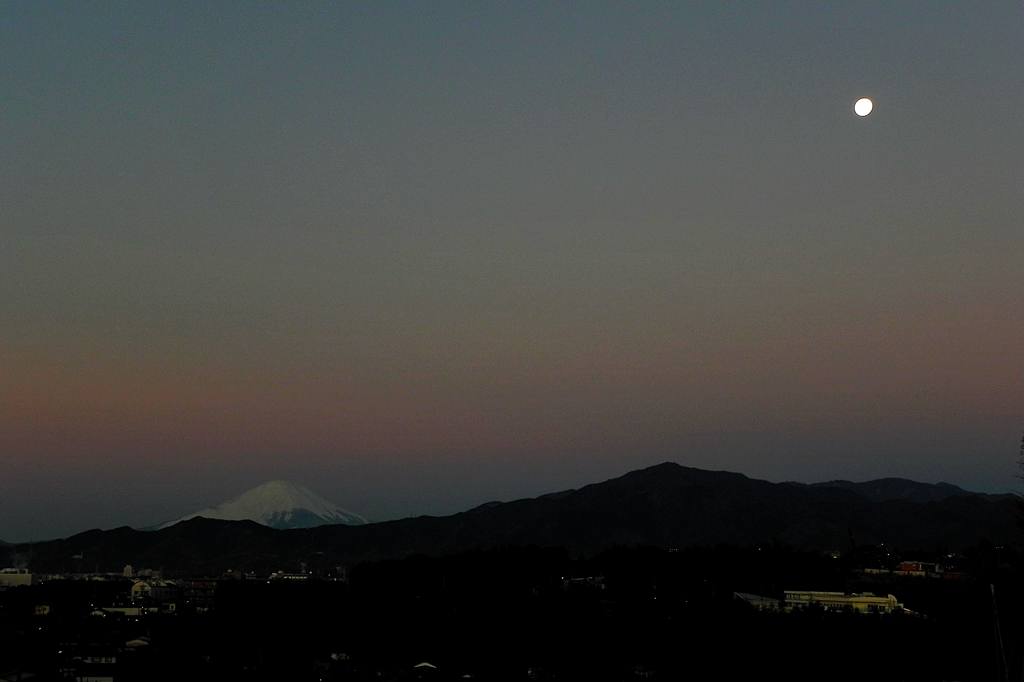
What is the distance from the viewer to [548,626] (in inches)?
2692

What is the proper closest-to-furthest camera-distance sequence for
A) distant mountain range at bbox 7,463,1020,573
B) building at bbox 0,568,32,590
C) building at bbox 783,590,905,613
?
building at bbox 783,590,905,613
building at bbox 0,568,32,590
distant mountain range at bbox 7,463,1020,573

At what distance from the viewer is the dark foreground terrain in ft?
176

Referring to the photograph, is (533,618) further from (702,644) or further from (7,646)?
(7,646)

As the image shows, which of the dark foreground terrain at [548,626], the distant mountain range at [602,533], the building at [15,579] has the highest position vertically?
the distant mountain range at [602,533]

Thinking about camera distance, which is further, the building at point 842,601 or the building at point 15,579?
the building at point 15,579

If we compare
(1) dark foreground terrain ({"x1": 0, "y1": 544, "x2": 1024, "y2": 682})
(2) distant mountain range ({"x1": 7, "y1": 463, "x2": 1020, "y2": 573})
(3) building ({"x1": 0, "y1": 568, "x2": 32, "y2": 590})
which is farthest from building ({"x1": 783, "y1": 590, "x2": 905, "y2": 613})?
(3) building ({"x1": 0, "y1": 568, "x2": 32, "y2": 590})

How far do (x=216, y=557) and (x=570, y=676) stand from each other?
137 metres

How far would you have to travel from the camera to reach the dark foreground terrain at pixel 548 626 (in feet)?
176

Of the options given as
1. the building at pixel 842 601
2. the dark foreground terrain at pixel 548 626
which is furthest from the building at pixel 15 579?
the building at pixel 842 601

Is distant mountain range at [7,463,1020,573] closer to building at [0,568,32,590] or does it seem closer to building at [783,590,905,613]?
building at [0,568,32,590]

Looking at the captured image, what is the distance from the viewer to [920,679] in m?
49.4

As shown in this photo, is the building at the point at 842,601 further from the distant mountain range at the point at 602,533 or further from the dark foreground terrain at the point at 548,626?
the distant mountain range at the point at 602,533

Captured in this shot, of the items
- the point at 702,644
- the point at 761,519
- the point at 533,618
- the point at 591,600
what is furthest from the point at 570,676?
the point at 761,519

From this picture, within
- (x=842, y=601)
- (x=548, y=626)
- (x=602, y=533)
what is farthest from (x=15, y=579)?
(x=842, y=601)
